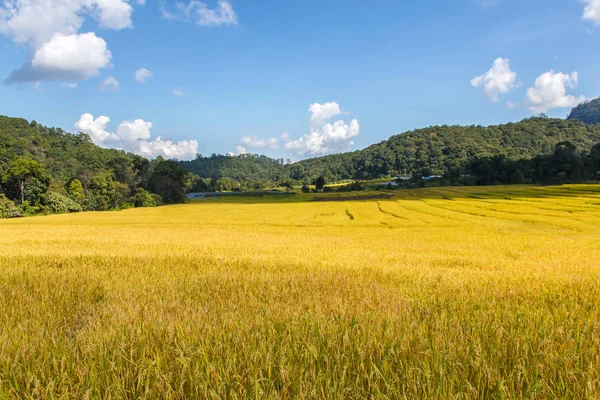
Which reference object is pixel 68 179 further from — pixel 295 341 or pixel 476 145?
pixel 476 145

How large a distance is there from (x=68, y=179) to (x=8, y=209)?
Result: 31.1m

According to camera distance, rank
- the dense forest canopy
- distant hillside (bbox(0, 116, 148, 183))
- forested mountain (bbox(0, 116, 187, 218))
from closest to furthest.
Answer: forested mountain (bbox(0, 116, 187, 218))
the dense forest canopy
distant hillside (bbox(0, 116, 148, 183))

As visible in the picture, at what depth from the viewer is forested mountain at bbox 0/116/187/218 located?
6975 cm

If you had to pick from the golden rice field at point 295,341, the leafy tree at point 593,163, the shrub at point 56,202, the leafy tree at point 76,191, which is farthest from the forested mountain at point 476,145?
the golden rice field at point 295,341

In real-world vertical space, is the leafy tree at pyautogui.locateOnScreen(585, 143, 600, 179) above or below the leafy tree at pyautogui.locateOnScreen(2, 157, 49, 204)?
below

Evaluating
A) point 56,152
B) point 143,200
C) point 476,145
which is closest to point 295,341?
point 143,200

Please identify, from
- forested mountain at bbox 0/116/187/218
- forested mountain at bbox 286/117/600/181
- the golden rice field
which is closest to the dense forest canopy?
forested mountain at bbox 0/116/187/218

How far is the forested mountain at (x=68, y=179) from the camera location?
69750 millimetres

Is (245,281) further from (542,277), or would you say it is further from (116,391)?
(542,277)

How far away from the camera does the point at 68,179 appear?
89750 mm

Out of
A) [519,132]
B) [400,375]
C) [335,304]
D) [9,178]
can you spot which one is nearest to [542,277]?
[335,304]

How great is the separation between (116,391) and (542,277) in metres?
7.70

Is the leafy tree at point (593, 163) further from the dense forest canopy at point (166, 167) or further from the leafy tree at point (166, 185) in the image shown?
the leafy tree at point (166, 185)

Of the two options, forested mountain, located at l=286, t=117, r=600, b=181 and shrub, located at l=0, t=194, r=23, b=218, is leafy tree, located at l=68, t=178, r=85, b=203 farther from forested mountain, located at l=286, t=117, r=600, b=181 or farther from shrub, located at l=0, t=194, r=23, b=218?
forested mountain, located at l=286, t=117, r=600, b=181
